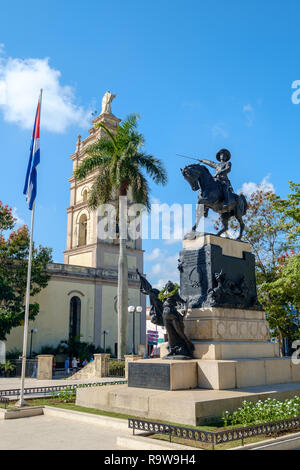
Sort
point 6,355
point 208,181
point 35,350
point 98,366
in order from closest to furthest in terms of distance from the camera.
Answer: point 208,181
point 98,366
point 6,355
point 35,350

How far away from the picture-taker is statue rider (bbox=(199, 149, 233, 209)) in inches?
436

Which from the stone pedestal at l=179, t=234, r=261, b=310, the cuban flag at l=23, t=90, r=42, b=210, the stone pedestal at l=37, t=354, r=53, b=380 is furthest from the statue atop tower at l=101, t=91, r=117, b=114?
the stone pedestal at l=179, t=234, r=261, b=310

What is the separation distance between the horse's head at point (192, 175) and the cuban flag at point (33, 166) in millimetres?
3900

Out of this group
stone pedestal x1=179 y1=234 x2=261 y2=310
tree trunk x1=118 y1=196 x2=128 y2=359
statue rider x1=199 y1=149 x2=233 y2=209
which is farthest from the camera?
tree trunk x1=118 y1=196 x2=128 y2=359

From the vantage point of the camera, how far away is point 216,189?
428 inches

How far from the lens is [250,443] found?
219 inches

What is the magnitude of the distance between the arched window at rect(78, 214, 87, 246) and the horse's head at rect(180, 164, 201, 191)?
31.9 m

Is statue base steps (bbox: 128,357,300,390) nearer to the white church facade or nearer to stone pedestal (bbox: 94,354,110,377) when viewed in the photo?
stone pedestal (bbox: 94,354,110,377)

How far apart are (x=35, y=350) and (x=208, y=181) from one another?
26242 mm

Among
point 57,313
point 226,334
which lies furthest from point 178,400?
point 57,313

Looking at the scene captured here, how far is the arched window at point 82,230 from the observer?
41.9m

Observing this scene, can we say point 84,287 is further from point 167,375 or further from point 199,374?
point 167,375
